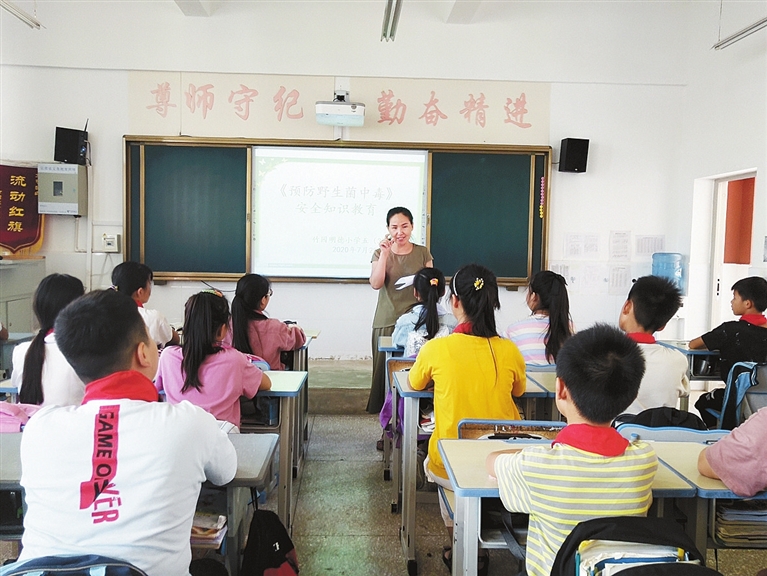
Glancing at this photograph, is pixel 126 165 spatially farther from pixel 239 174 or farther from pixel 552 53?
pixel 552 53

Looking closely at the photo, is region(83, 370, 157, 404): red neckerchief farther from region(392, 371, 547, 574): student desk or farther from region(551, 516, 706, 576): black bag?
region(392, 371, 547, 574): student desk

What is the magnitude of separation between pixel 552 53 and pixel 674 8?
1.27 meters

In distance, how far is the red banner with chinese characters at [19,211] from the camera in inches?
213

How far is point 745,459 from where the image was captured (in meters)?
1.46

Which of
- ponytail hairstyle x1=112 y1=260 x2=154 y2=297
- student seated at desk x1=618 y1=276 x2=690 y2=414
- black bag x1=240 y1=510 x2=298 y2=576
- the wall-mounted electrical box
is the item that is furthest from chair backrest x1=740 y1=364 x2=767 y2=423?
the wall-mounted electrical box

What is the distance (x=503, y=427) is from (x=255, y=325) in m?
1.57

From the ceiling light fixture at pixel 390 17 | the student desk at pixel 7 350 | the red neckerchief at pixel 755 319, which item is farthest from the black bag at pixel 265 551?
the ceiling light fixture at pixel 390 17

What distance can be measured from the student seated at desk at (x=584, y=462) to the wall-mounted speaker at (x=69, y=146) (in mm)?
5222

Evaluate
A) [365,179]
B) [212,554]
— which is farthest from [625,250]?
[212,554]

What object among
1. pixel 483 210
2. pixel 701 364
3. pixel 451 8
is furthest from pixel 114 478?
pixel 451 8

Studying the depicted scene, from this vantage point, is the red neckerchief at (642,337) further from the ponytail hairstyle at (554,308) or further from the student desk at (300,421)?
the student desk at (300,421)

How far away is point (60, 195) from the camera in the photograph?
543cm

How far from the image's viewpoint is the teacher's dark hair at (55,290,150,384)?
4.28 ft

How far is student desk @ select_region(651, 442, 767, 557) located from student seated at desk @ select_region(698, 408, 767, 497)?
3 centimetres
